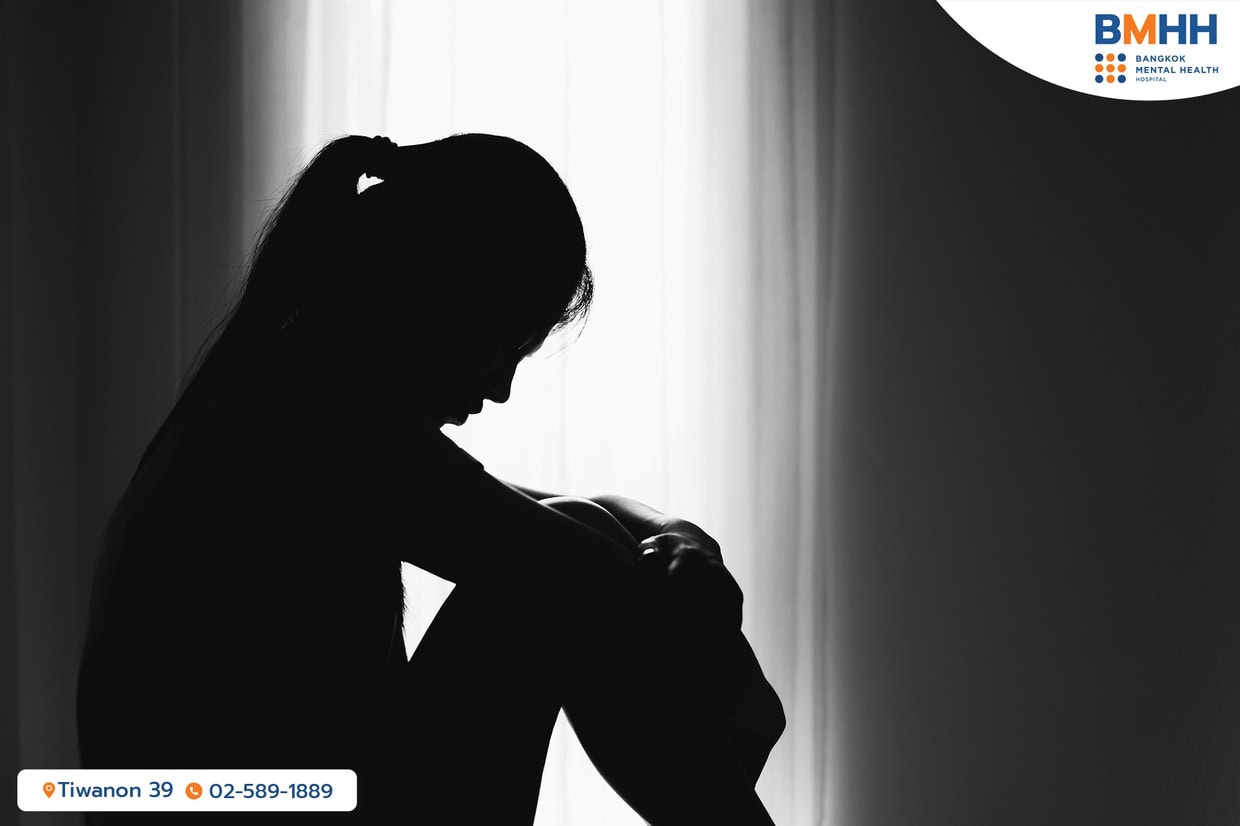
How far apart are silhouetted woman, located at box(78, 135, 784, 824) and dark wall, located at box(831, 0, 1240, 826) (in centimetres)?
61

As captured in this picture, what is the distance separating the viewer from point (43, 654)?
1.35 metres

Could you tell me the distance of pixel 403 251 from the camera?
26.8 inches

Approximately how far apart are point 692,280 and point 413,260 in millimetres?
704

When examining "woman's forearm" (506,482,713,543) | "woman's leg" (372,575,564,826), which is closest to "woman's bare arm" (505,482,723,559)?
"woman's forearm" (506,482,713,543)

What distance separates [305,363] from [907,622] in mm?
979

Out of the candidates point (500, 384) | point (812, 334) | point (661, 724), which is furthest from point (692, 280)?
point (661, 724)

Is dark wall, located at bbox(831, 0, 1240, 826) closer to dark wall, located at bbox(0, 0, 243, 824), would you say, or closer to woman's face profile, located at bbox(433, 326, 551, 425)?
woman's face profile, located at bbox(433, 326, 551, 425)

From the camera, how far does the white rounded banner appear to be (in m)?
1.30

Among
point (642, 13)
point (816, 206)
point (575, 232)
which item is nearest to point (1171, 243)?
point (816, 206)

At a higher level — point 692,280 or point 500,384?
point 692,280

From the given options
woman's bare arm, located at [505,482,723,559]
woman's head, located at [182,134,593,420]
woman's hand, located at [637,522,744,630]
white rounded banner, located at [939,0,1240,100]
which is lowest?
woman's hand, located at [637,522,744,630]

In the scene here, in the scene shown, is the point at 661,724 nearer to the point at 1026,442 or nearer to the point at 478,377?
the point at 478,377

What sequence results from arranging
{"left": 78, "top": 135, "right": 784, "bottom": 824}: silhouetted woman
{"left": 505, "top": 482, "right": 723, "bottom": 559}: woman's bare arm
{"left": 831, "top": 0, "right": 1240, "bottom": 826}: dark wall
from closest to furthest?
1. {"left": 78, "top": 135, "right": 784, "bottom": 824}: silhouetted woman
2. {"left": 505, "top": 482, "right": 723, "bottom": 559}: woman's bare arm
3. {"left": 831, "top": 0, "right": 1240, "bottom": 826}: dark wall

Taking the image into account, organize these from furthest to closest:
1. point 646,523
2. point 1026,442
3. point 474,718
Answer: point 1026,442 < point 646,523 < point 474,718
